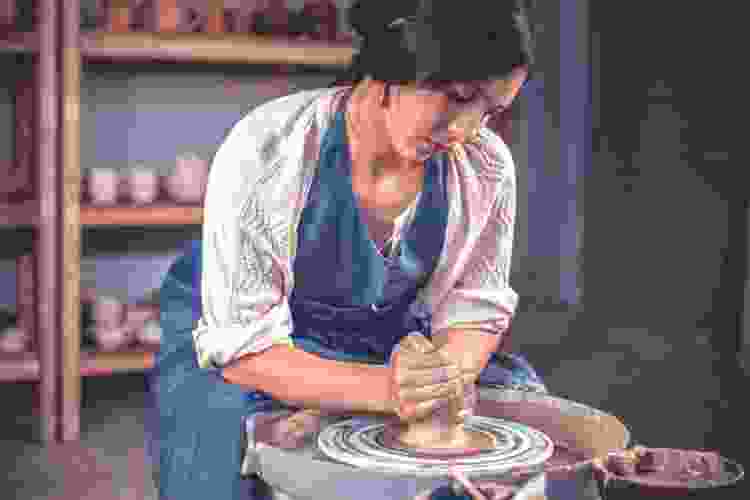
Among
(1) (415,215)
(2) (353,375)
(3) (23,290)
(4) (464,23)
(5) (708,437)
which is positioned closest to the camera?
(4) (464,23)

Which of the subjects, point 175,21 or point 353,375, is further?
point 175,21

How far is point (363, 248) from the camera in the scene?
123 cm

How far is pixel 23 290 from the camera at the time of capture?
2.67 meters

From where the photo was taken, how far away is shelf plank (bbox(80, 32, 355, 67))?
2.62 meters

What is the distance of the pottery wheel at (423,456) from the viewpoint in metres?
1.02

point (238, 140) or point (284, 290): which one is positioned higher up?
point (238, 140)

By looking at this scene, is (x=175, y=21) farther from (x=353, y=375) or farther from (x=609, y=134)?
(x=353, y=375)

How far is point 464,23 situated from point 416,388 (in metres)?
0.35

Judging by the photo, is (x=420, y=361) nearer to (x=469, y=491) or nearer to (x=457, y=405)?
(x=457, y=405)

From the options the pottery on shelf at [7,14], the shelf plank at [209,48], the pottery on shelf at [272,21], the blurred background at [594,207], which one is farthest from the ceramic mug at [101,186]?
the pottery on shelf at [272,21]

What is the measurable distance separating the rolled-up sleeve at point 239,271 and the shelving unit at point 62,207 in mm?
1496

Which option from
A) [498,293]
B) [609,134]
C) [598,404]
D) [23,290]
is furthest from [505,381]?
[609,134]

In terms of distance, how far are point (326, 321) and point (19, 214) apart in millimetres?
1511

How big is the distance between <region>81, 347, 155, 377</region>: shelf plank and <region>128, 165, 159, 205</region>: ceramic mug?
14.7 inches
